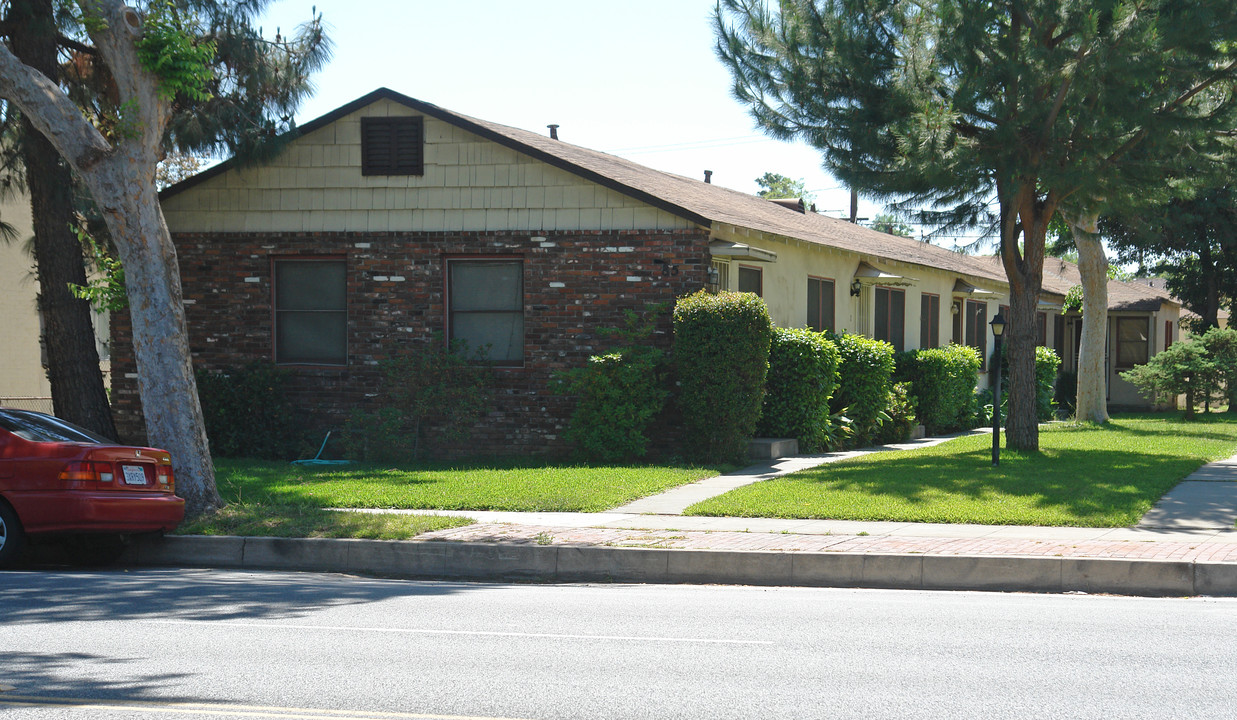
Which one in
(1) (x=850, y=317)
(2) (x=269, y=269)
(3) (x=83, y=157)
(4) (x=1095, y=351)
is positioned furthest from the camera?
(4) (x=1095, y=351)

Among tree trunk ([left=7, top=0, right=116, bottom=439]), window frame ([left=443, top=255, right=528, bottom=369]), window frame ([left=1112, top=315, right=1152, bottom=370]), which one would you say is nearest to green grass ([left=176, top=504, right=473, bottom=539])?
tree trunk ([left=7, top=0, right=116, bottom=439])

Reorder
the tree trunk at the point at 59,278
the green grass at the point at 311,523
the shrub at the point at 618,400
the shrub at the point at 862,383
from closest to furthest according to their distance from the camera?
1. the green grass at the point at 311,523
2. the shrub at the point at 618,400
3. the tree trunk at the point at 59,278
4. the shrub at the point at 862,383

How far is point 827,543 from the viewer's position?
10328mm

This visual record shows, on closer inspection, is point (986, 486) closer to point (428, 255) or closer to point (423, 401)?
point (423, 401)

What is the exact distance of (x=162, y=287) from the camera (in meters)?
12.3

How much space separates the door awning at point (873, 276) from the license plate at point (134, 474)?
15.6 meters

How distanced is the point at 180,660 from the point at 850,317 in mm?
17988

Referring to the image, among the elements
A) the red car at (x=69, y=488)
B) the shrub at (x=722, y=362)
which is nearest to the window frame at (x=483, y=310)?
the shrub at (x=722, y=362)

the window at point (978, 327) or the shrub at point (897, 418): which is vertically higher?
the window at point (978, 327)

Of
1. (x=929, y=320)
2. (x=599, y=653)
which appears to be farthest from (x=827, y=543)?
(x=929, y=320)

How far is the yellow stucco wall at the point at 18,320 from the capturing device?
86.9 feet

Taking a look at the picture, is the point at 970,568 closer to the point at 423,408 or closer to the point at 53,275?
the point at 423,408

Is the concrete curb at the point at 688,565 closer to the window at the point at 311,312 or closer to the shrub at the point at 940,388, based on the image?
the window at the point at 311,312

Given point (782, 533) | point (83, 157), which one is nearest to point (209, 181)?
point (83, 157)
